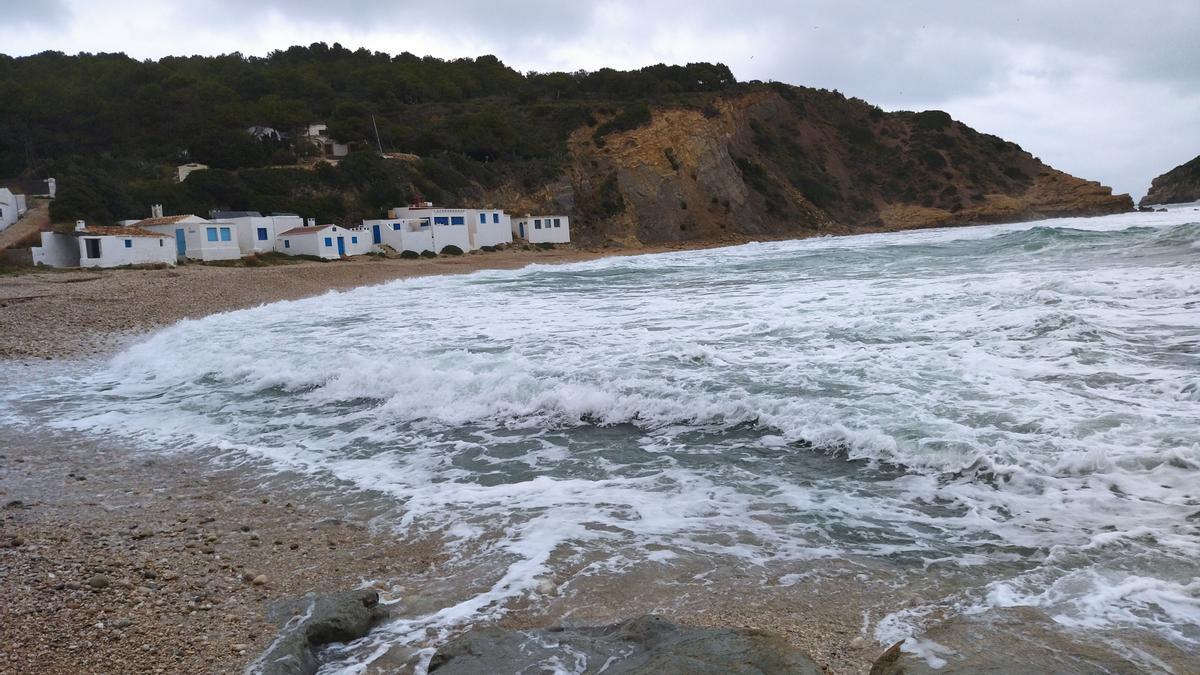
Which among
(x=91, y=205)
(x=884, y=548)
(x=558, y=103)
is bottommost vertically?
(x=884, y=548)

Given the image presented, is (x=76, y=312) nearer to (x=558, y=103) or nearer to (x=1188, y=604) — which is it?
(x=1188, y=604)

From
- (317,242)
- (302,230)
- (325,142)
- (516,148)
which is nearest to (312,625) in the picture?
(317,242)

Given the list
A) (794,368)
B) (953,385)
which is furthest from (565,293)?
(953,385)

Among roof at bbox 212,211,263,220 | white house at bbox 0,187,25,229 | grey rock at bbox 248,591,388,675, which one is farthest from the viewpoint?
roof at bbox 212,211,263,220

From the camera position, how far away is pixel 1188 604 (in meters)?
3.68

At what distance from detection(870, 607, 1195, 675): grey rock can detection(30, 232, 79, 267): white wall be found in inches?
1250

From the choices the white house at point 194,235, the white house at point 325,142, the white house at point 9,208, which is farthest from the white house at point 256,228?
the white house at point 325,142

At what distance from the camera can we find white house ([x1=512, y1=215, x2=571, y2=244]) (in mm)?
45875

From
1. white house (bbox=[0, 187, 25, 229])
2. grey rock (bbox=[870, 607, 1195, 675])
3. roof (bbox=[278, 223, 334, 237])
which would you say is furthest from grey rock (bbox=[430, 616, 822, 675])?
white house (bbox=[0, 187, 25, 229])

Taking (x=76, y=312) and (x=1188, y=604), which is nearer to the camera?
(x=1188, y=604)

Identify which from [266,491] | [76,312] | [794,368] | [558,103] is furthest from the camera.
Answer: [558,103]

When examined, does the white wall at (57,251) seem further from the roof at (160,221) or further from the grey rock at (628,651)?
the grey rock at (628,651)

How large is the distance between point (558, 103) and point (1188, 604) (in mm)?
61235

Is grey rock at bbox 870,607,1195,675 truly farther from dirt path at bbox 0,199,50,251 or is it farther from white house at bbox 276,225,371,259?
white house at bbox 276,225,371,259
